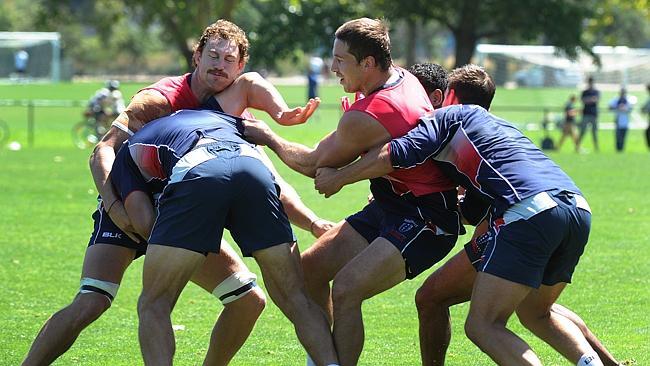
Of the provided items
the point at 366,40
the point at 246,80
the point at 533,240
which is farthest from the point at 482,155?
the point at 246,80

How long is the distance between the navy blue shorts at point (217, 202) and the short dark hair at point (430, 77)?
5.25 ft

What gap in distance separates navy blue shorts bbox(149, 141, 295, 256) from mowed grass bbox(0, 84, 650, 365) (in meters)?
1.76

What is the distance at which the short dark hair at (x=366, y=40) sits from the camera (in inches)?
251

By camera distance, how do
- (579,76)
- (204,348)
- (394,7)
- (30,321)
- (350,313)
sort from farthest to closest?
(579,76), (394,7), (30,321), (204,348), (350,313)

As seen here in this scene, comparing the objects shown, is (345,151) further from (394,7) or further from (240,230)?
(394,7)

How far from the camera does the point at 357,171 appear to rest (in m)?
6.29

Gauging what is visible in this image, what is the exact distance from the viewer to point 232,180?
602 cm

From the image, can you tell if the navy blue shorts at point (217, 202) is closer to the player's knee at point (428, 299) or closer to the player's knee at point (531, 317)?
the player's knee at point (428, 299)

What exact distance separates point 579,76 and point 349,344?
4163 centimetres

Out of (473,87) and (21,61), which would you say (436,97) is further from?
(21,61)

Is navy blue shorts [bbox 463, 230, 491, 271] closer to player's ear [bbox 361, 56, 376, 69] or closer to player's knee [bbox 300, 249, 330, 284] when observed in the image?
player's knee [bbox 300, 249, 330, 284]

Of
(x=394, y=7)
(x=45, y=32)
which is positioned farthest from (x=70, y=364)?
(x=45, y=32)

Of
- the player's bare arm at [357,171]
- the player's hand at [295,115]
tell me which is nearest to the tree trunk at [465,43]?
the player's hand at [295,115]

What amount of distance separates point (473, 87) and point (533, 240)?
1.25 metres
